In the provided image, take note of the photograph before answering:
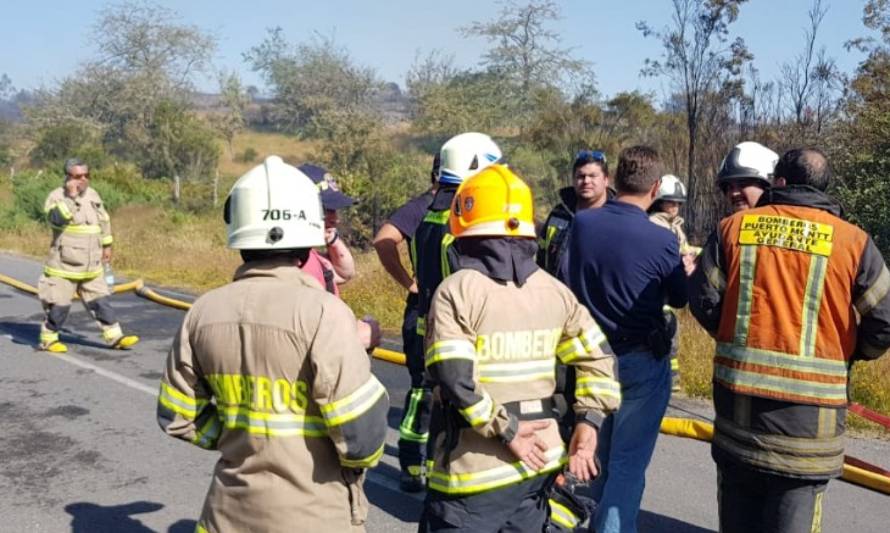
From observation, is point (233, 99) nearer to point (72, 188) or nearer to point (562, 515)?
point (72, 188)

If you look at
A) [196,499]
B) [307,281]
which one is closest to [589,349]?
[307,281]

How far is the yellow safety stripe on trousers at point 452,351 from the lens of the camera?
2.83m

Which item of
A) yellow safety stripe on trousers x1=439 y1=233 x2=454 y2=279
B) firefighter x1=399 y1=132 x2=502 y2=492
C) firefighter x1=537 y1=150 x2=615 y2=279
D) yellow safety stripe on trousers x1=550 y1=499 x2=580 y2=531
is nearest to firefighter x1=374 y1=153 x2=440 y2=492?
firefighter x1=399 y1=132 x2=502 y2=492

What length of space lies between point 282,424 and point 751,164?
8.59ft

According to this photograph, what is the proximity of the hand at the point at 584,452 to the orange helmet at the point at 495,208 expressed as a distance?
27.4 inches

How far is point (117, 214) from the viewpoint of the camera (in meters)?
27.9

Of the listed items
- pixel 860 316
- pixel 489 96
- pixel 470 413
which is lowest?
pixel 470 413

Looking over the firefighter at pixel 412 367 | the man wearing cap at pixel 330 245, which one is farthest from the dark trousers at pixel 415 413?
the man wearing cap at pixel 330 245

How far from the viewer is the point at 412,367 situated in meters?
5.10

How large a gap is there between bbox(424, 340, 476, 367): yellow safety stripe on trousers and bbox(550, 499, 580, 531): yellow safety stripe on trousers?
0.75m

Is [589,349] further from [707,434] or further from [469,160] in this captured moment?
[707,434]

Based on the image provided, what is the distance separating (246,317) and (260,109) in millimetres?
77218

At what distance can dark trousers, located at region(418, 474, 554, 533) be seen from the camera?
291cm

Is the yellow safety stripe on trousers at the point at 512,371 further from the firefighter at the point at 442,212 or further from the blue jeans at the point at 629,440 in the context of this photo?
the firefighter at the point at 442,212
